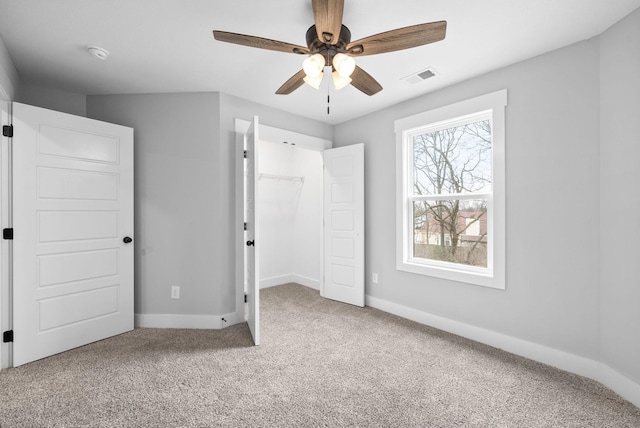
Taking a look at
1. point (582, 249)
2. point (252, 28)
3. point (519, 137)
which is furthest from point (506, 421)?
point (252, 28)

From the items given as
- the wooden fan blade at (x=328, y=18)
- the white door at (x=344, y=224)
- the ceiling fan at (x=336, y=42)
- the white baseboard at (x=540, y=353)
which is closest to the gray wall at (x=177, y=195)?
the white door at (x=344, y=224)

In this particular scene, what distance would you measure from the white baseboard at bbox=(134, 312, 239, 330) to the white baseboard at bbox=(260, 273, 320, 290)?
5.20 feet

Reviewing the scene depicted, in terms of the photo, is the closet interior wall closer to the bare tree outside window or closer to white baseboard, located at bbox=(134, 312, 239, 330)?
white baseboard, located at bbox=(134, 312, 239, 330)

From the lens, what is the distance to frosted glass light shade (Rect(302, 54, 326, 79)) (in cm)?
169

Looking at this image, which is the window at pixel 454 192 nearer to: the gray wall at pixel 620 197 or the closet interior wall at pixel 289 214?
the gray wall at pixel 620 197

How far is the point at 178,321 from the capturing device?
306 cm

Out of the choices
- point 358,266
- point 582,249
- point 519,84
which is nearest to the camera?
point 582,249

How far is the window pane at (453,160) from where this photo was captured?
2.79m

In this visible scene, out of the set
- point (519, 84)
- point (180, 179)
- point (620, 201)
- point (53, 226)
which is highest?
point (519, 84)

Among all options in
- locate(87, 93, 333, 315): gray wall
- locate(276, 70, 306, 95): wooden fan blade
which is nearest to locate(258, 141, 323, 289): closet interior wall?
locate(87, 93, 333, 315): gray wall

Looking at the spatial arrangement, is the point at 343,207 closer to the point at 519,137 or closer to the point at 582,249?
the point at 519,137

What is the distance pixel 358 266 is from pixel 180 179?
231 centimetres

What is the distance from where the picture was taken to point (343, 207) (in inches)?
152

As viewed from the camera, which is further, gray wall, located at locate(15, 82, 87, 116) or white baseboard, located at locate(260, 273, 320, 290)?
white baseboard, located at locate(260, 273, 320, 290)
